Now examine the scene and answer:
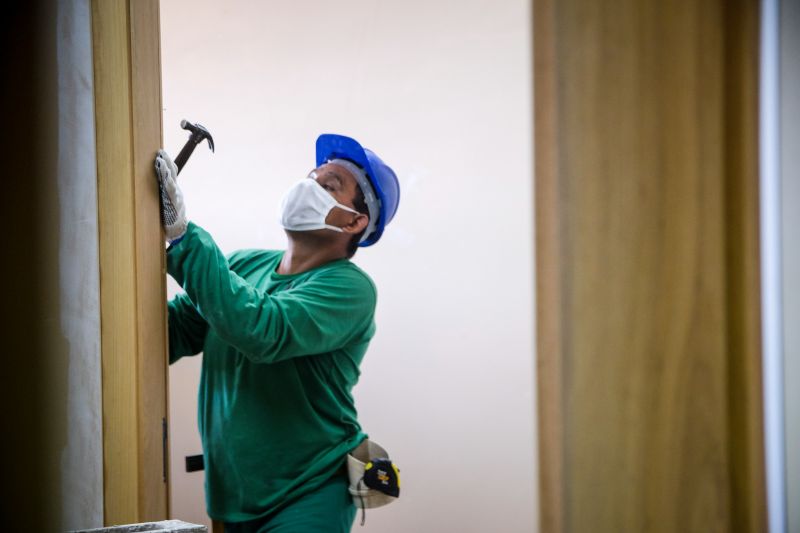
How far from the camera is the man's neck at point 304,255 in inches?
65.6

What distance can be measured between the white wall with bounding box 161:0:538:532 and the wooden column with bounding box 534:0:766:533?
1860 millimetres

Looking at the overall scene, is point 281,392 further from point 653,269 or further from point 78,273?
point 653,269

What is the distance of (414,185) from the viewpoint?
94.0 inches

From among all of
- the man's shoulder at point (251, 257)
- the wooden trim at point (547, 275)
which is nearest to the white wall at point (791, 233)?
the wooden trim at point (547, 275)

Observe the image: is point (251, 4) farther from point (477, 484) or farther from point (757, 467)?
point (757, 467)

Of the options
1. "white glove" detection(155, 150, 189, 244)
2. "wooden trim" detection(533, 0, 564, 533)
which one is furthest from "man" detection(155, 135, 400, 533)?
"wooden trim" detection(533, 0, 564, 533)

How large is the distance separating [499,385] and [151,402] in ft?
5.04

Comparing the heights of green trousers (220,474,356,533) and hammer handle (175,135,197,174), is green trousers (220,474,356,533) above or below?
below

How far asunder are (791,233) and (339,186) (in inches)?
54.7

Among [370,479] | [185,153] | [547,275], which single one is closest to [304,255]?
[185,153]

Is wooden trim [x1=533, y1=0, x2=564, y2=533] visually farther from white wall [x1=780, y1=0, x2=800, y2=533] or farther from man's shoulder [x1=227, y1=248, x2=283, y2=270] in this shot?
man's shoulder [x1=227, y1=248, x2=283, y2=270]

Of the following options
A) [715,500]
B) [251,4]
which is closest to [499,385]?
[251,4]

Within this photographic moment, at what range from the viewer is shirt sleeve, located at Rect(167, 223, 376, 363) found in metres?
1.21

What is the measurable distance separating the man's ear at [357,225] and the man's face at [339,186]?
1 centimetres
